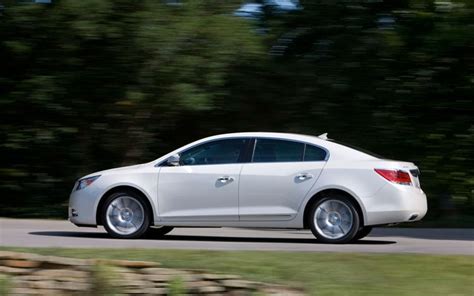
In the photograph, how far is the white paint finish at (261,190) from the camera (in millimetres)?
12633

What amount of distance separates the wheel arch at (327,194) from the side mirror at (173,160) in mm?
1904

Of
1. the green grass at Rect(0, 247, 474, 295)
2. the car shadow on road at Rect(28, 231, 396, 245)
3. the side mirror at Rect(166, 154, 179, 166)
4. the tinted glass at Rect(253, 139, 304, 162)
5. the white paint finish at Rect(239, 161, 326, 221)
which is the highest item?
the tinted glass at Rect(253, 139, 304, 162)

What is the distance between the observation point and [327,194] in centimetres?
1272

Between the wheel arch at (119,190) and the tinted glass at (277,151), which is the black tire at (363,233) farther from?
the wheel arch at (119,190)

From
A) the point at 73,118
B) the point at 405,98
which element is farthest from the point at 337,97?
the point at 73,118

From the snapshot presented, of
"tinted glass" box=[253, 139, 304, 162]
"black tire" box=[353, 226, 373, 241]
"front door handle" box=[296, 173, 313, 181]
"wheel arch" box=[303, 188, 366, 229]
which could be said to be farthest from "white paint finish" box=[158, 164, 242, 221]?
"black tire" box=[353, 226, 373, 241]

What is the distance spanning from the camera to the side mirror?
43.5 ft

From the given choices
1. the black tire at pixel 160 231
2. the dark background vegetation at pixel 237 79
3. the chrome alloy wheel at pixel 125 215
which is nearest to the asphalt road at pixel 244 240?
the black tire at pixel 160 231

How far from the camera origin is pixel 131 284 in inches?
396

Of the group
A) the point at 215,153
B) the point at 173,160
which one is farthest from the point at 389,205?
the point at 173,160

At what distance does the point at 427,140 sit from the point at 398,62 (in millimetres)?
1591

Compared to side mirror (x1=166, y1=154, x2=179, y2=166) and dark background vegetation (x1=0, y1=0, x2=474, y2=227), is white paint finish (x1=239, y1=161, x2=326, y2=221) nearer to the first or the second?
side mirror (x1=166, y1=154, x2=179, y2=166)

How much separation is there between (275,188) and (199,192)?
1.05m

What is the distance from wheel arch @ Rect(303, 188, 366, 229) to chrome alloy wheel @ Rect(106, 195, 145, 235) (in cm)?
227
